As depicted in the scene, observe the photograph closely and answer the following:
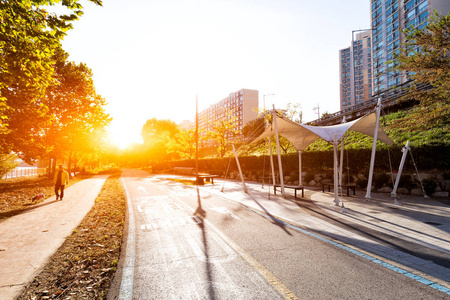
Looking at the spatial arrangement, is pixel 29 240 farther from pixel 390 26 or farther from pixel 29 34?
pixel 390 26

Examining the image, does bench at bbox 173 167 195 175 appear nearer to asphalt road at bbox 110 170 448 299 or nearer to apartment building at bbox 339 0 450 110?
asphalt road at bbox 110 170 448 299

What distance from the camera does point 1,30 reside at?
5168 mm

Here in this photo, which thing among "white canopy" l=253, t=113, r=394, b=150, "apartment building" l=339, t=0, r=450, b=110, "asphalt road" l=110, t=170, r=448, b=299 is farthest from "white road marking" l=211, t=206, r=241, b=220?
"apartment building" l=339, t=0, r=450, b=110

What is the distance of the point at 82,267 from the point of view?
4.18 m

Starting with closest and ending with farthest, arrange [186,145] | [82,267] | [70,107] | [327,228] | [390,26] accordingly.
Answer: [82,267]
[327,228]
[70,107]
[186,145]
[390,26]

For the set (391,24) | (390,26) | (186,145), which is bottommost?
(186,145)

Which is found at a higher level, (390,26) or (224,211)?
(390,26)

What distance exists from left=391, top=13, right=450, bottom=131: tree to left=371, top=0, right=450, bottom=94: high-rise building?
150 feet

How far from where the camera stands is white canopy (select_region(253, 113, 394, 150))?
10.9m

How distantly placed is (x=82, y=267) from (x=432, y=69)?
15.2 m

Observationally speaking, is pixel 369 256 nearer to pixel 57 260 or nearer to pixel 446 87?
pixel 57 260

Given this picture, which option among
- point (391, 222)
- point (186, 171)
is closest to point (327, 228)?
point (391, 222)

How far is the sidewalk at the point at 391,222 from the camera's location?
4168mm

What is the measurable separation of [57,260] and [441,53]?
54.2 ft
